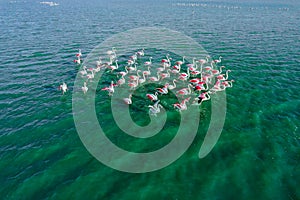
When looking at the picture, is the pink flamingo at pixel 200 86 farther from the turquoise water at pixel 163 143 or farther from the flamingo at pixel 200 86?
the turquoise water at pixel 163 143

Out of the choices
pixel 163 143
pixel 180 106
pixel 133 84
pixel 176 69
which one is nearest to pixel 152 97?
pixel 180 106

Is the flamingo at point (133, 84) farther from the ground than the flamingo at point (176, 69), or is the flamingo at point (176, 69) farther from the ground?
the flamingo at point (176, 69)

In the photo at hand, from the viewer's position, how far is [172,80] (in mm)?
26062

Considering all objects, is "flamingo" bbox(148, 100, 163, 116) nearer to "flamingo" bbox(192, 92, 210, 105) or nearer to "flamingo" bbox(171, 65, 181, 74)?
"flamingo" bbox(192, 92, 210, 105)

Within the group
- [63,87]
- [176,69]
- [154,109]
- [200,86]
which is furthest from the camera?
[176,69]

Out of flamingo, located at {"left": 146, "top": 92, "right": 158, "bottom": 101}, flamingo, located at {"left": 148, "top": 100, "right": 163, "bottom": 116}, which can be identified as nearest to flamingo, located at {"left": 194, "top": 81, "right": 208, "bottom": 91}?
flamingo, located at {"left": 146, "top": 92, "right": 158, "bottom": 101}

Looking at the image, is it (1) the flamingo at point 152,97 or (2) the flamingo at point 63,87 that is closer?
(1) the flamingo at point 152,97

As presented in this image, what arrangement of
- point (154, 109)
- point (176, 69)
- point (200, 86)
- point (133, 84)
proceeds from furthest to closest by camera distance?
point (176, 69), point (133, 84), point (200, 86), point (154, 109)

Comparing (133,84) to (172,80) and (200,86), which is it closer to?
(172,80)

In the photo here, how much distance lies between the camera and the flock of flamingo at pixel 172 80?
21170 mm

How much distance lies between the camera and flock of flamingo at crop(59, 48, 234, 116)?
2117 centimetres

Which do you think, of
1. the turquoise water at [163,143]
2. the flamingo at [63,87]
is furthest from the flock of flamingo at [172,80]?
the turquoise water at [163,143]

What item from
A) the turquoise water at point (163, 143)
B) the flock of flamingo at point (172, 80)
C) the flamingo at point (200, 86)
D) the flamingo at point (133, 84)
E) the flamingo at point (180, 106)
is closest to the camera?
the turquoise water at point (163, 143)

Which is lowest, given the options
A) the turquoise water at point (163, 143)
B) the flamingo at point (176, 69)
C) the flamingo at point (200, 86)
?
the turquoise water at point (163, 143)
